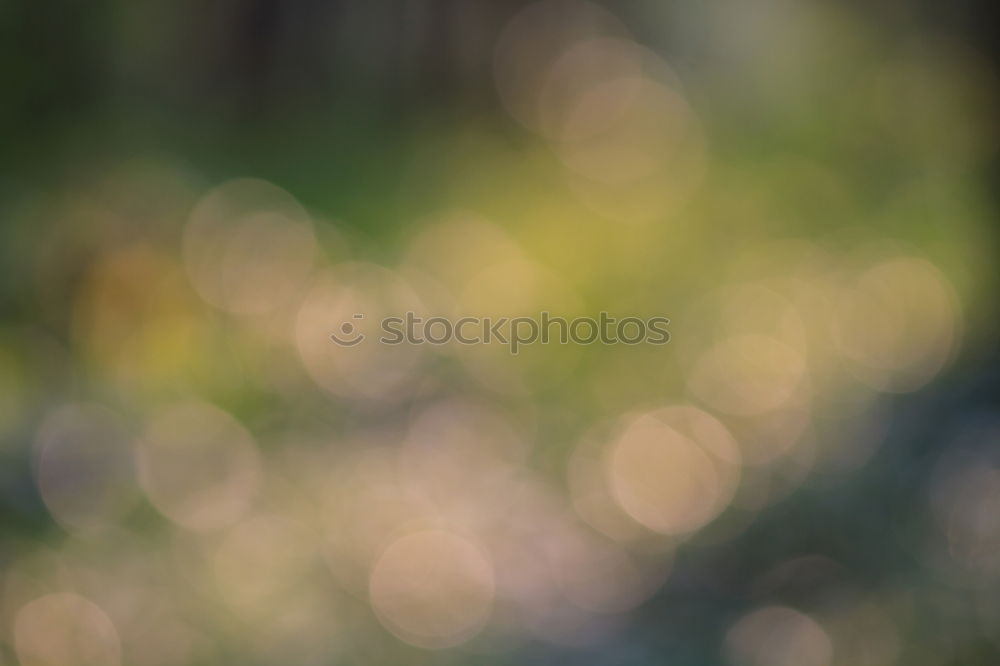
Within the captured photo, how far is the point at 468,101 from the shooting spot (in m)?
1.53

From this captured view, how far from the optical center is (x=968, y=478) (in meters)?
0.62

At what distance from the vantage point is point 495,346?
1041 mm

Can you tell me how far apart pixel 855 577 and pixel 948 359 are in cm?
30

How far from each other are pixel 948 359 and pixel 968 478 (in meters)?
0.19

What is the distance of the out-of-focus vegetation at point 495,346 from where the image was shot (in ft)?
1.90

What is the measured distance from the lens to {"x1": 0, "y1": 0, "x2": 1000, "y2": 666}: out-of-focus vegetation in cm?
58

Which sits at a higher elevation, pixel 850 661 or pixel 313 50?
pixel 313 50

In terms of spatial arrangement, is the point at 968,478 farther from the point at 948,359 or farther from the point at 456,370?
the point at 456,370

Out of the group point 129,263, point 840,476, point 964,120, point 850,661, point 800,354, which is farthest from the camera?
point 964,120

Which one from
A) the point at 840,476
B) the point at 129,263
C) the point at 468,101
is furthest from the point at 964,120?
the point at 129,263

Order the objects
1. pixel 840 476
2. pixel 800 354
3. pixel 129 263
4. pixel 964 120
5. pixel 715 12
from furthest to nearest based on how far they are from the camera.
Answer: pixel 715 12
pixel 964 120
pixel 129 263
pixel 800 354
pixel 840 476

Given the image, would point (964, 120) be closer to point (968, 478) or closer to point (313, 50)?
point (968, 478)

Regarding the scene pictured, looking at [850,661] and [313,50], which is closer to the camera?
[850,661]

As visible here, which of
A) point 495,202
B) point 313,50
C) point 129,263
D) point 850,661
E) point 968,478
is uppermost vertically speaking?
point 313,50
